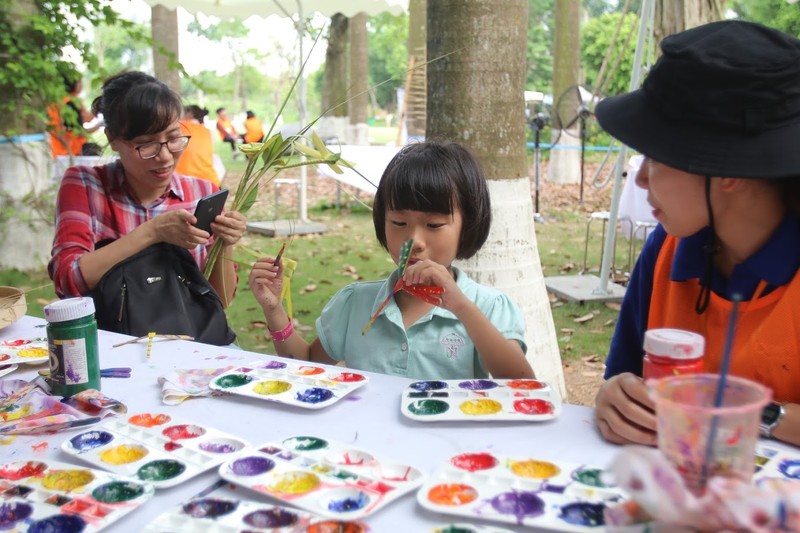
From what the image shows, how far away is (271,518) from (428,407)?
490 millimetres

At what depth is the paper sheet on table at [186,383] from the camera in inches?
62.9

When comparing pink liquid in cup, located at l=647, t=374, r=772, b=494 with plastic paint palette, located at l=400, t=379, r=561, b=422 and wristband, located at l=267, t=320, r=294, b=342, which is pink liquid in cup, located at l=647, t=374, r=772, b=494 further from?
wristband, located at l=267, t=320, r=294, b=342

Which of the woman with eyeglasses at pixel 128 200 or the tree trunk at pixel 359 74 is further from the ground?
the tree trunk at pixel 359 74

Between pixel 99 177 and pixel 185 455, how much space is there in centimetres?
173

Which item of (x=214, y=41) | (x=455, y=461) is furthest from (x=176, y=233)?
(x=214, y=41)

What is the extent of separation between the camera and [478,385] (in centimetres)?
158

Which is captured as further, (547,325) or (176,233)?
(547,325)

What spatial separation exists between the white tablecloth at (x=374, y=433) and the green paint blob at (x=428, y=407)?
1.1 inches

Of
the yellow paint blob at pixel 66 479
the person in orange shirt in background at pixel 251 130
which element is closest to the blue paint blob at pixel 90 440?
the yellow paint blob at pixel 66 479

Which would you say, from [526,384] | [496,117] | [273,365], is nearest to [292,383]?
[273,365]

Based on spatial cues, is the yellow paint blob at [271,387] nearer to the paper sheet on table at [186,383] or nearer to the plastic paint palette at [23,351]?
the paper sheet on table at [186,383]

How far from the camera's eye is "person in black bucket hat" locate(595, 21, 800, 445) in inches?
47.4

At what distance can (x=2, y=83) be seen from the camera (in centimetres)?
548

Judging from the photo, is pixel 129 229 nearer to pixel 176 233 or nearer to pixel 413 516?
pixel 176 233
